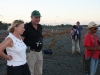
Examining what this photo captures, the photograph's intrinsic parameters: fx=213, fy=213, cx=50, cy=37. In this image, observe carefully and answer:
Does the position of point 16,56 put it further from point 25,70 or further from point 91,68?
point 91,68

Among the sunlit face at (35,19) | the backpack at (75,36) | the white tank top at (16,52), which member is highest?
the sunlit face at (35,19)

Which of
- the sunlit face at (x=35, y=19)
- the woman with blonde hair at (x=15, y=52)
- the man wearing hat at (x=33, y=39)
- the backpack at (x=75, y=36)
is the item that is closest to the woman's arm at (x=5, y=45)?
the woman with blonde hair at (x=15, y=52)

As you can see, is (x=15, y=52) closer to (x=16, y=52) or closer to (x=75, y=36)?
(x=16, y=52)

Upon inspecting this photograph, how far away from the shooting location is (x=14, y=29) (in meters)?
4.04

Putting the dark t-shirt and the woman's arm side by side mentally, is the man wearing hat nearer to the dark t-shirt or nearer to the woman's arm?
the dark t-shirt

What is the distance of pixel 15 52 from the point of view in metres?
3.93

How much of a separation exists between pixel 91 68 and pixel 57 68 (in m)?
4.21

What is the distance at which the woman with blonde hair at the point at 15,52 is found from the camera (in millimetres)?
3883

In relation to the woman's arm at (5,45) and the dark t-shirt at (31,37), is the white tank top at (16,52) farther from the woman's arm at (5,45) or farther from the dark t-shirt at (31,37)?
the dark t-shirt at (31,37)

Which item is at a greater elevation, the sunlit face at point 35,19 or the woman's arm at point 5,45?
the sunlit face at point 35,19

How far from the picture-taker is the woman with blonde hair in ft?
12.7

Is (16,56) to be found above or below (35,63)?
above

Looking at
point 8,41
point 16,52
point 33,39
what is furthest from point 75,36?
point 8,41

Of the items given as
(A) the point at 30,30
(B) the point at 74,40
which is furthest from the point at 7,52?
(B) the point at 74,40
